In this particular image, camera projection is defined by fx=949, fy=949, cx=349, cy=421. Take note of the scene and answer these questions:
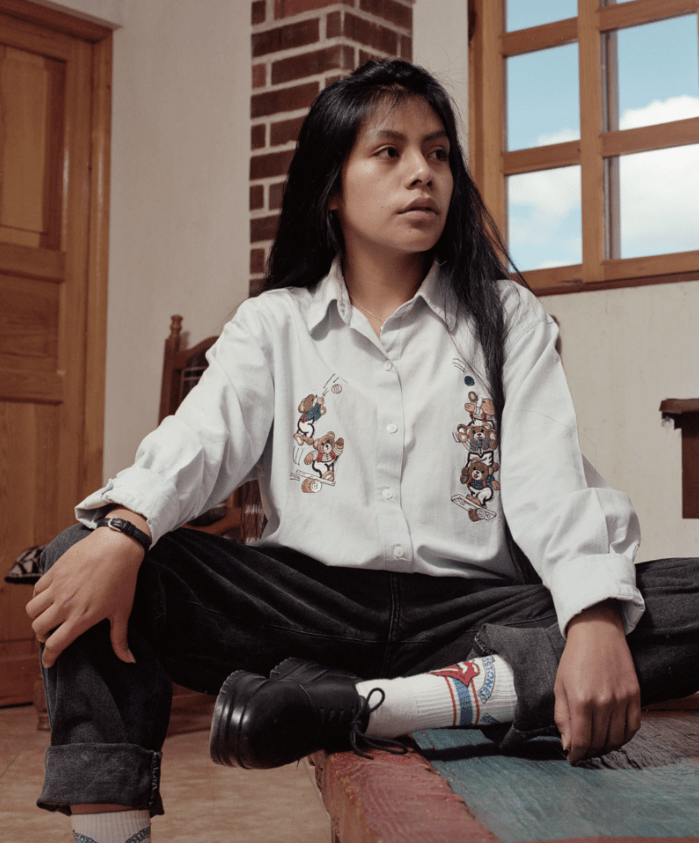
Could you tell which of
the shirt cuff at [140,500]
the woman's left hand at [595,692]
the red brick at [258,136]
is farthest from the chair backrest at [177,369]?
the woman's left hand at [595,692]

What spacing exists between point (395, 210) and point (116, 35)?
7.59ft

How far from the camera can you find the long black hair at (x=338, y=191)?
134cm

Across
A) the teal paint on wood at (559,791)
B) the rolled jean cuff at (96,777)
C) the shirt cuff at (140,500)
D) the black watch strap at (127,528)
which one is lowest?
the rolled jean cuff at (96,777)

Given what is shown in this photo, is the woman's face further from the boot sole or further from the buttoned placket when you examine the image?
the boot sole

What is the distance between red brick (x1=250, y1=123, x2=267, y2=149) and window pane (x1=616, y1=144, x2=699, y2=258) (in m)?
0.95

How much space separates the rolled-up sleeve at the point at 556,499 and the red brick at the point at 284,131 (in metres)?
1.34

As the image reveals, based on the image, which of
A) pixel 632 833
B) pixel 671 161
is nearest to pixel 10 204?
pixel 671 161

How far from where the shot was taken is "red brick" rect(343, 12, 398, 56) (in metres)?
2.36

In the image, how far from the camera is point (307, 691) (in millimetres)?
899

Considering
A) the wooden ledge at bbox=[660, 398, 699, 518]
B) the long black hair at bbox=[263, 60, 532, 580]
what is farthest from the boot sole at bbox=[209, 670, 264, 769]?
the wooden ledge at bbox=[660, 398, 699, 518]

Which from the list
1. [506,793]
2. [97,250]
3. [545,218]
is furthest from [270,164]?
[506,793]

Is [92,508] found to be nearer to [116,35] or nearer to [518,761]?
[518,761]

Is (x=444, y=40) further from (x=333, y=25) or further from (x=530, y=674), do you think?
(x=530, y=674)

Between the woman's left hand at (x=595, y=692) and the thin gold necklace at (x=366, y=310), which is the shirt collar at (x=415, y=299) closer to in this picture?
the thin gold necklace at (x=366, y=310)
